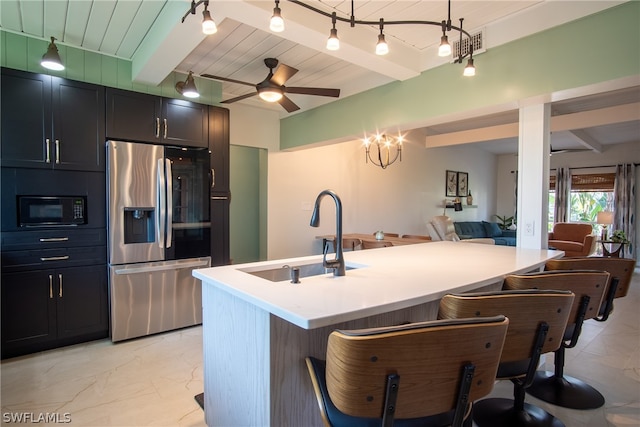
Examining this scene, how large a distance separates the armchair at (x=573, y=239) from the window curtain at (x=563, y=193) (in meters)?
0.83

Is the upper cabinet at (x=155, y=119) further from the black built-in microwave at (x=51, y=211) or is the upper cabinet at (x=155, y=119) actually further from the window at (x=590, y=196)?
the window at (x=590, y=196)

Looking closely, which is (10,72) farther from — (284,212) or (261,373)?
(284,212)

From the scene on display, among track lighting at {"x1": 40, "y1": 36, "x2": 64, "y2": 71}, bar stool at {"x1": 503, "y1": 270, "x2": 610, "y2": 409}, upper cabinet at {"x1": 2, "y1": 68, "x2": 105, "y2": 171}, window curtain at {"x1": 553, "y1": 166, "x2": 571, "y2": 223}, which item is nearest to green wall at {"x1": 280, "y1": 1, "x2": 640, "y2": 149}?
bar stool at {"x1": 503, "y1": 270, "x2": 610, "y2": 409}

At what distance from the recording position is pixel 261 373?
136 cm

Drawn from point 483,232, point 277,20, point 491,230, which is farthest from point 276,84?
point 491,230

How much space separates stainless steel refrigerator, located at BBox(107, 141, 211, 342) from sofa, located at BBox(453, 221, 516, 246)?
6203mm

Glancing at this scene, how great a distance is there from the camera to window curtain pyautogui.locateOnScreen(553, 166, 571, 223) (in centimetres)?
820

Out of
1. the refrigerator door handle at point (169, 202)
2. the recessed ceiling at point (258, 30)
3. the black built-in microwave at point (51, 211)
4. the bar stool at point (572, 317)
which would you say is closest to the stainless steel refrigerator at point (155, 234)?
the refrigerator door handle at point (169, 202)

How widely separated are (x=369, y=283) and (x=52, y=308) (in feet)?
9.09

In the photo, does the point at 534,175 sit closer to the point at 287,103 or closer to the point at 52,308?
the point at 287,103

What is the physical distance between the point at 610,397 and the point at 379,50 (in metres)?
2.66

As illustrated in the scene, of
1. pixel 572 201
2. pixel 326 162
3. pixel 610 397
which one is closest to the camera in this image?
pixel 610 397

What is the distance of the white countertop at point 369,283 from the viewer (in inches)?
46.5

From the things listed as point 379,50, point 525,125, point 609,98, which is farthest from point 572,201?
point 379,50
